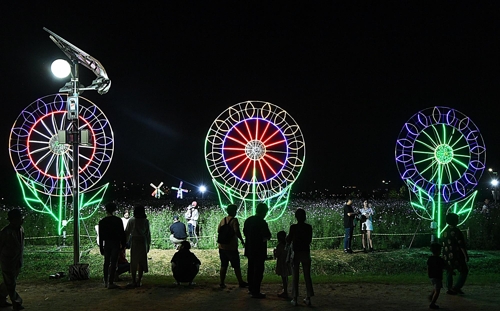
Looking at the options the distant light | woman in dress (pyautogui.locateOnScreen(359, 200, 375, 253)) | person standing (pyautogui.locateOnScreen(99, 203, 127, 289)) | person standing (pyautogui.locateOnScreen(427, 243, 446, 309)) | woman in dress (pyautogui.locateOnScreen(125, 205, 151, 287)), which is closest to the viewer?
person standing (pyautogui.locateOnScreen(427, 243, 446, 309))

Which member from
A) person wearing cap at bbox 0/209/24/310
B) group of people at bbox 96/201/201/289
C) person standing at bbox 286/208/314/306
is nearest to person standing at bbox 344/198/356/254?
group of people at bbox 96/201/201/289

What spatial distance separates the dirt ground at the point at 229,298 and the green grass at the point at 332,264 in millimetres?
2120

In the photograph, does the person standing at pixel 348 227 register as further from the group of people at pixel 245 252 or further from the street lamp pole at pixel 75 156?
the street lamp pole at pixel 75 156

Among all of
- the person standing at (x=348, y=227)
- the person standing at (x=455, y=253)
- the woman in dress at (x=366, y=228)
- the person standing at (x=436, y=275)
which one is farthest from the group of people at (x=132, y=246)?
the woman in dress at (x=366, y=228)

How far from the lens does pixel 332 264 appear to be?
1766 cm

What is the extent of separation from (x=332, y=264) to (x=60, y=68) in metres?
9.55

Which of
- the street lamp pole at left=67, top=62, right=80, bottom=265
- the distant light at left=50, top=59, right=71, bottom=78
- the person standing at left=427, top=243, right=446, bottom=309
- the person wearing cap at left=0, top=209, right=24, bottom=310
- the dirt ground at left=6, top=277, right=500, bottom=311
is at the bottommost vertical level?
the dirt ground at left=6, top=277, right=500, bottom=311

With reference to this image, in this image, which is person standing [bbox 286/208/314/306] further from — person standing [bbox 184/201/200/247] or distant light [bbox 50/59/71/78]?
person standing [bbox 184/201/200/247]

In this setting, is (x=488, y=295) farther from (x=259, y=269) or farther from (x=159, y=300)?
(x=159, y=300)

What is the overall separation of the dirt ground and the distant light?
15.3 ft

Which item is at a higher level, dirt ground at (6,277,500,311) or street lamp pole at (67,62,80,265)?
street lamp pole at (67,62,80,265)

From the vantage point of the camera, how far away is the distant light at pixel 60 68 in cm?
1320

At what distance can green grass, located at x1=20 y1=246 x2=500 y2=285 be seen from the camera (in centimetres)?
1566

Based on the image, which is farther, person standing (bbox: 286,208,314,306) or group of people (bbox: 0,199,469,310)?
person standing (bbox: 286,208,314,306)
